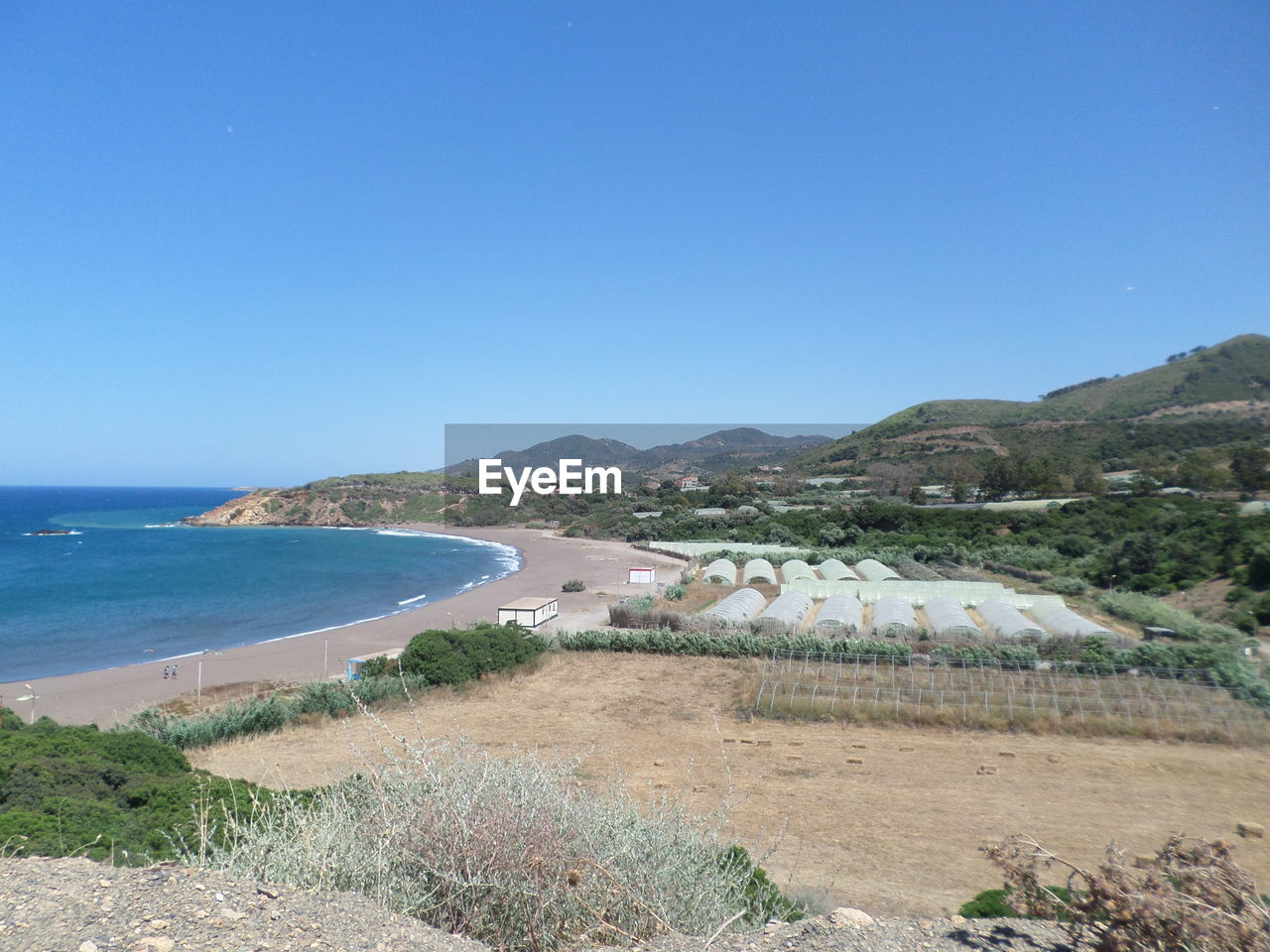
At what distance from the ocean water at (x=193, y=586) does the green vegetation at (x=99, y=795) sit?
1674 centimetres

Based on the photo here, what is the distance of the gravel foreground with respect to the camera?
8.57ft

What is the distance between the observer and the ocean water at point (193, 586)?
23.6 meters

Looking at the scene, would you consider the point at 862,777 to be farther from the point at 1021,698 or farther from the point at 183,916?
the point at 183,916

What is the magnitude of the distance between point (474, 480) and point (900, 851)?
83.6 meters

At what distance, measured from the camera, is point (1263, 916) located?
2.84 meters

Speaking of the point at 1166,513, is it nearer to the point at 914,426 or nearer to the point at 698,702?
the point at 698,702

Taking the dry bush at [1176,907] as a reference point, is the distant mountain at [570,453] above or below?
above

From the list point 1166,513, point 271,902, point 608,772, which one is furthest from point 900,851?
point 1166,513

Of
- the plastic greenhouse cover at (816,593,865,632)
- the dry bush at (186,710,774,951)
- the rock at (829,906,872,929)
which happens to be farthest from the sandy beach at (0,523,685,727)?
the rock at (829,906,872,929)

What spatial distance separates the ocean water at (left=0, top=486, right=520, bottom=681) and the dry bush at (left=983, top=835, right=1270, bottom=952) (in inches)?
1025

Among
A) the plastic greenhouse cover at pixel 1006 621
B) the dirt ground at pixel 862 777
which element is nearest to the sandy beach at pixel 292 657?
the dirt ground at pixel 862 777

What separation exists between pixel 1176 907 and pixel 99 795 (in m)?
7.91

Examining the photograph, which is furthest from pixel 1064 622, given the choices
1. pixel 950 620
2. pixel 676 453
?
pixel 676 453

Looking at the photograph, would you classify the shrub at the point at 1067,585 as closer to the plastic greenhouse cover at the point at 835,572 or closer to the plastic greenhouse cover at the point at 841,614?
the plastic greenhouse cover at the point at 835,572
